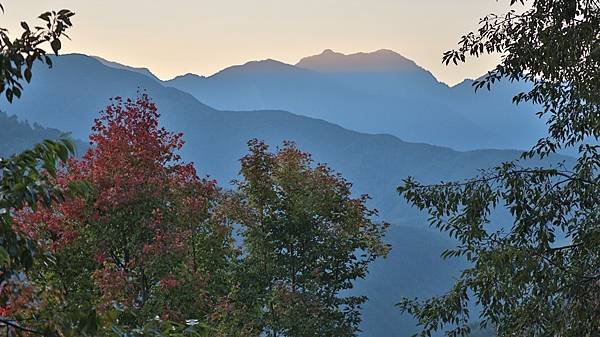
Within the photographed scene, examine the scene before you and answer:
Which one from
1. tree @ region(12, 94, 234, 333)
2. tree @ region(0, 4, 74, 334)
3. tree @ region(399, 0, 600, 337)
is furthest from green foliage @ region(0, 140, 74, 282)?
tree @ region(12, 94, 234, 333)

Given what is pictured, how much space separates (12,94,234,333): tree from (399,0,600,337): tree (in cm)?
601

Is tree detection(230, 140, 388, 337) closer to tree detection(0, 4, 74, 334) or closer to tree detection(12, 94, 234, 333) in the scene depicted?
tree detection(12, 94, 234, 333)

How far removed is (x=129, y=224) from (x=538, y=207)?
8428 mm

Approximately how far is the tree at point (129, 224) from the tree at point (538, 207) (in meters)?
6.01

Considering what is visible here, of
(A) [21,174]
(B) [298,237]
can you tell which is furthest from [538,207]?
(B) [298,237]

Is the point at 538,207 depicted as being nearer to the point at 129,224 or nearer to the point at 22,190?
the point at 22,190

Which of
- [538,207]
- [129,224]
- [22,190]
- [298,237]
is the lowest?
[22,190]

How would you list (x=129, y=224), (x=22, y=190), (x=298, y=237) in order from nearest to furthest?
(x=22, y=190), (x=129, y=224), (x=298, y=237)

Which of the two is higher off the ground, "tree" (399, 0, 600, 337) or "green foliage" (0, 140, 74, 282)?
"tree" (399, 0, 600, 337)

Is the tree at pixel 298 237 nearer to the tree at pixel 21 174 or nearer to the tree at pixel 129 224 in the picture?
the tree at pixel 129 224

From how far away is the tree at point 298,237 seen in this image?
17.4m

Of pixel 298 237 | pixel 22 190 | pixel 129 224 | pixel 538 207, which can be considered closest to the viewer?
pixel 22 190

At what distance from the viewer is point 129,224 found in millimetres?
13836

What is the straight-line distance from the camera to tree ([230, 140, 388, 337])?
17359 millimetres
